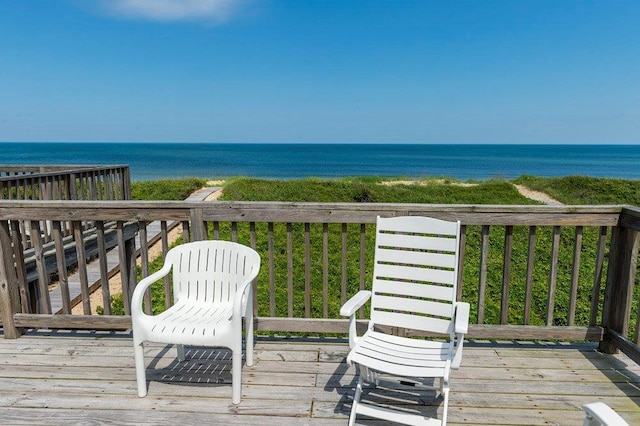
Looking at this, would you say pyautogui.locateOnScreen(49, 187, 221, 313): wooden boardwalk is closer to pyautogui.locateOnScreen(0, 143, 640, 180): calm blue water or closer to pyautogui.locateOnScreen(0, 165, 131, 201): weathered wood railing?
pyautogui.locateOnScreen(0, 165, 131, 201): weathered wood railing

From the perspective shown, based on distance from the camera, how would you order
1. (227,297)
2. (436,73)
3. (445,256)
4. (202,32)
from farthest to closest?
(436,73) → (202,32) → (227,297) → (445,256)

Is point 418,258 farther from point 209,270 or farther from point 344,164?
point 344,164

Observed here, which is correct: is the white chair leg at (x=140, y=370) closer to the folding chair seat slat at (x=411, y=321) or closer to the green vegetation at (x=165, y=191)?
the folding chair seat slat at (x=411, y=321)

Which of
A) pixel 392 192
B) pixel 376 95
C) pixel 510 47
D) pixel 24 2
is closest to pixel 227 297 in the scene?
pixel 392 192

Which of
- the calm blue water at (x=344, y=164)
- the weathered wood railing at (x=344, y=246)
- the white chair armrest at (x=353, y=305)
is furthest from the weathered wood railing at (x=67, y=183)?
the calm blue water at (x=344, y=164)

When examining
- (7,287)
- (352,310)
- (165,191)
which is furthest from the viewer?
(165,191)

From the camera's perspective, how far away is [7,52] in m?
19.2

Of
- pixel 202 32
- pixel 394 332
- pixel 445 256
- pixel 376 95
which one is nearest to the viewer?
pixel 445 256

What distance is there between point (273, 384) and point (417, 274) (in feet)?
3.59

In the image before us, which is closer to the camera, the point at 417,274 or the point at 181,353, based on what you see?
the point at 417,274

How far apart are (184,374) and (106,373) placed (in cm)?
49

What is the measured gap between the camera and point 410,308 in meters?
2.40

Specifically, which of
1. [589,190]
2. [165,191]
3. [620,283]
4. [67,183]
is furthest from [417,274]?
[589,190]

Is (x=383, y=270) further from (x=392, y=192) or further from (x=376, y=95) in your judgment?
(x=376, y=95)
